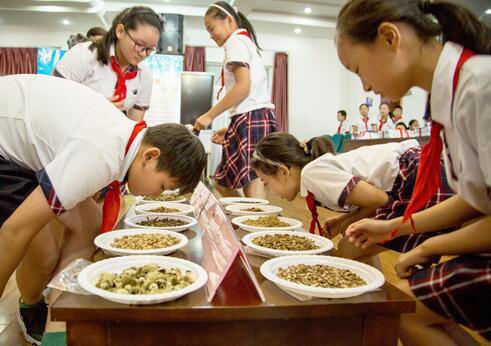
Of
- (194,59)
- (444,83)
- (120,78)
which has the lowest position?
(444,83)

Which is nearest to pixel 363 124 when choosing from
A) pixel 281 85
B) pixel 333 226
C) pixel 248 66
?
pixel 281 85

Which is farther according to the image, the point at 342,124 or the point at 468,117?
the point at 342,124

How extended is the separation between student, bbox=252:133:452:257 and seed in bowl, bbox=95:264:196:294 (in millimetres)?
696

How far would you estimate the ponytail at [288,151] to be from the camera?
1.65 m

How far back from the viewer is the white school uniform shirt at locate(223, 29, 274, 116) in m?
2.29

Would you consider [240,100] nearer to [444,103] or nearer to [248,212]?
[248,212]

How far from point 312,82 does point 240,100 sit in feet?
20.8

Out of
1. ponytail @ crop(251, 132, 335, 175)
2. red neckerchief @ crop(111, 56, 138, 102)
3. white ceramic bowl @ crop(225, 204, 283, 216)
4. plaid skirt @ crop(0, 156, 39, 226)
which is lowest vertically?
white ceramic bowl @ crop(225, 204, 283, 216)

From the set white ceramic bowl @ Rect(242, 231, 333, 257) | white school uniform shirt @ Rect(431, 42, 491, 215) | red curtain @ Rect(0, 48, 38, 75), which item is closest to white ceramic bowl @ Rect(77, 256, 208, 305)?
white ceramic bowl @ Rect(242, 231, 333, 257)

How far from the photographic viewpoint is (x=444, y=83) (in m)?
0.77

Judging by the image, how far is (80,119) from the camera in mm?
1158

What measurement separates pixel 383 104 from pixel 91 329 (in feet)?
23.7

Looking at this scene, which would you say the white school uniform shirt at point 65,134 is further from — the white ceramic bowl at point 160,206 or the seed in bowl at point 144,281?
the white ceramic bowl at point 160,206

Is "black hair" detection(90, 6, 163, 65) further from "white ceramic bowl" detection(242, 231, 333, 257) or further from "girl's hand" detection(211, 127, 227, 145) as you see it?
"white ceramic bowl" detection(242, 231, 333, 257)
